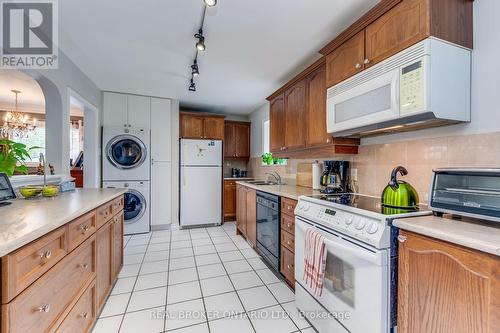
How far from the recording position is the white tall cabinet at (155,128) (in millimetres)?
3867

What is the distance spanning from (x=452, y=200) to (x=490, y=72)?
815 mm

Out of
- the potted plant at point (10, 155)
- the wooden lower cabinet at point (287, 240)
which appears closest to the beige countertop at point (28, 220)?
the potted plant at point (10, 155)

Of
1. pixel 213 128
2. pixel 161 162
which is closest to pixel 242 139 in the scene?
pixel 213 128

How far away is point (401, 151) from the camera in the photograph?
5.89ft

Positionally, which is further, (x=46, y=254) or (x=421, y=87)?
(x=421, y=87)

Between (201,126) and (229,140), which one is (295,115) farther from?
(229,140)

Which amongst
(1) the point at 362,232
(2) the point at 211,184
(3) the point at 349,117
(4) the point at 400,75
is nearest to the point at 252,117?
(2) the point at 211,184

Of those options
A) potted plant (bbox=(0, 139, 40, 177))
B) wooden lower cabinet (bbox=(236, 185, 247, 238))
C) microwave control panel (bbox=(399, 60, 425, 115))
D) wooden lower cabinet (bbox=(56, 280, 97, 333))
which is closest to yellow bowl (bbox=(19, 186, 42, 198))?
potted plant (bbox=(0, 139, 40, 177))

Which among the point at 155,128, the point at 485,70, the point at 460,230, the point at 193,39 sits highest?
the point at 193,39

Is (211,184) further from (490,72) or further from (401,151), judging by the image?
(490,72)

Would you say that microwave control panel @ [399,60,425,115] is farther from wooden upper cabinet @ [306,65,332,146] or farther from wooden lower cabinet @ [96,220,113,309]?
wooden lower cabinet @ [96,220,113,309]

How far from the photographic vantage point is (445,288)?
3.14 ft

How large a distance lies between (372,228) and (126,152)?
3810 mm

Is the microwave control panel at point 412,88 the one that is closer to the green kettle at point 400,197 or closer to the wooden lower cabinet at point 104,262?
the green kettle at point 400,197
